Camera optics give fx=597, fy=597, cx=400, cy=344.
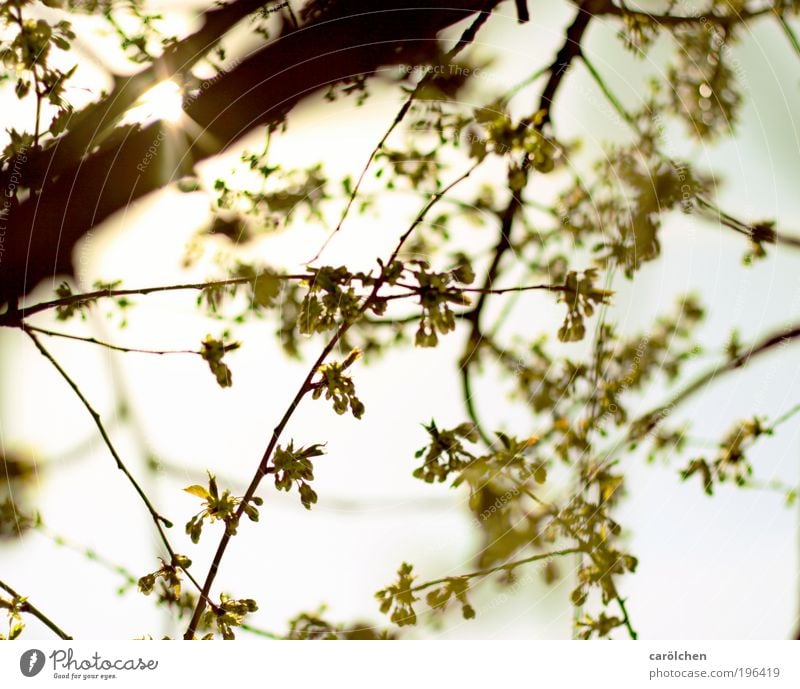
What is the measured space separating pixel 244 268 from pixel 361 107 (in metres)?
0.25

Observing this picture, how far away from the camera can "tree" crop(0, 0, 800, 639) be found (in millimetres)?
711

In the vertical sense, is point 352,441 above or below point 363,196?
below

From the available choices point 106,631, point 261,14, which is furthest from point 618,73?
point 106,631

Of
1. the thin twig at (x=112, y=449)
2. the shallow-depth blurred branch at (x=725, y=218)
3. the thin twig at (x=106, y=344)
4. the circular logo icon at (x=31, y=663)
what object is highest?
the shallow-depth blurred branch at (x=725, y=218)

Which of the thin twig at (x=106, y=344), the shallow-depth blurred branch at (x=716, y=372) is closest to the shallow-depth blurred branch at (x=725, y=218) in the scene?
the shallow-depth blurred branch at (x=716, y=372)

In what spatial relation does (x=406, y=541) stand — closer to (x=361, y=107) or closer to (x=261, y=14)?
→ (x=361, y=107)

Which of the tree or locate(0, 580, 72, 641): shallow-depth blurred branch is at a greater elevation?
the tree

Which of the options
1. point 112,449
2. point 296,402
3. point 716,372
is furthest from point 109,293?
point 716,372

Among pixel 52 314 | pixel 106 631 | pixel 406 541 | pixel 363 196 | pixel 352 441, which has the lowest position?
pixel 106 631

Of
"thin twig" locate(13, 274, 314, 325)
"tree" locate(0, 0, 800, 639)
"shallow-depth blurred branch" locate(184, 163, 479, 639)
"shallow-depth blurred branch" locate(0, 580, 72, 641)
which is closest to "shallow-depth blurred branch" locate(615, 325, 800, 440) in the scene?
"tree" locate(0, 0, 800, 639)

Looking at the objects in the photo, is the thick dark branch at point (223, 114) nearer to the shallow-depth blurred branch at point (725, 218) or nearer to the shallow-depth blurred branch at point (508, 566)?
the shallow-depth blurred branch at point (725, 218)

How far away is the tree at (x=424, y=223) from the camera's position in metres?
0.71

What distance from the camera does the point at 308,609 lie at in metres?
0.78

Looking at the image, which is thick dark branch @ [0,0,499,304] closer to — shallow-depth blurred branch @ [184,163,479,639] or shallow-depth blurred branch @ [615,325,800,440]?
shallow-depth blurred branch @ [184,163,479,639]
